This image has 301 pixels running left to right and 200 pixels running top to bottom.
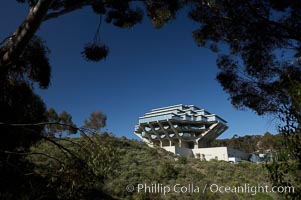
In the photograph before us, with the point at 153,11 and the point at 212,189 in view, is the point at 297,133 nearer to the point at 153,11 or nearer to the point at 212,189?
the point at 153,11

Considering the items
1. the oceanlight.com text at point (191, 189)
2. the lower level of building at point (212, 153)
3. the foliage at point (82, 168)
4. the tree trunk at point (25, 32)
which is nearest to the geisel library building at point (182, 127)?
the lower level of building at point (212, 153)

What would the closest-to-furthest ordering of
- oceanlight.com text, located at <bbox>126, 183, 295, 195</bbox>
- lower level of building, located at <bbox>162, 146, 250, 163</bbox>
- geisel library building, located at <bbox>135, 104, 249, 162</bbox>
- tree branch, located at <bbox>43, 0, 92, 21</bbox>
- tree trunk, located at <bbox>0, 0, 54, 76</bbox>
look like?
tree trunk, located at <bbox>0, 0, 54, 76</bbox> → tree branch, located at <bbox>43, 0, 92, 21</bbox> → oceanlight.com text, located at <bbox>126, 183, 295, 195</bbox> → lower level of building, located at <bbox>162, 146, 250, 163</bbox> → geisel library building, located at <bbox>135, 104, 249, 162</bbox>

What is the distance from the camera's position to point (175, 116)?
51.8 metres

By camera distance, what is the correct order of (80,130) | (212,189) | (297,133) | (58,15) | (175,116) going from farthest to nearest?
(175,116), (212,189), (58,15), (80,130), (297,133)

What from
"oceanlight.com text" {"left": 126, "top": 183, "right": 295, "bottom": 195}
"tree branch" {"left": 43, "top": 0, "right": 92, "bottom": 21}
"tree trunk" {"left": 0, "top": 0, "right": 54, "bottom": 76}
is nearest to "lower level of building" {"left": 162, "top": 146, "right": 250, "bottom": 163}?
"oceanlight.com text" {"left": 126, "top": 183, "right": 295, "bottom": 195}

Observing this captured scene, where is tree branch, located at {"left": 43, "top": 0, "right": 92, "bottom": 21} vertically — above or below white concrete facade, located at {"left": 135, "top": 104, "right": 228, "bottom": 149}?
below

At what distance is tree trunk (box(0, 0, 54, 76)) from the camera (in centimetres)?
325

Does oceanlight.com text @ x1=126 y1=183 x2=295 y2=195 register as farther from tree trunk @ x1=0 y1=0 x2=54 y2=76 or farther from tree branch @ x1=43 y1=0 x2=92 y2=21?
tree trunk @ x1=0 y1=0 x2=54 y2=76

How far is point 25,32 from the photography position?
3.29m

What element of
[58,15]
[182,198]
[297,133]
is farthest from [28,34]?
[182,198]

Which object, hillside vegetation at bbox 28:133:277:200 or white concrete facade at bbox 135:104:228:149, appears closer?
hillside vegetation at bbox 28:133:277:200

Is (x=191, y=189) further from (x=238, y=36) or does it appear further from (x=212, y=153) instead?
(x=212, y=153)

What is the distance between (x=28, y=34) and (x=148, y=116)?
5338 centimetres

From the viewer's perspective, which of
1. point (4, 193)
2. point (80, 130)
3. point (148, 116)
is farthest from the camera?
point (148, 116)
